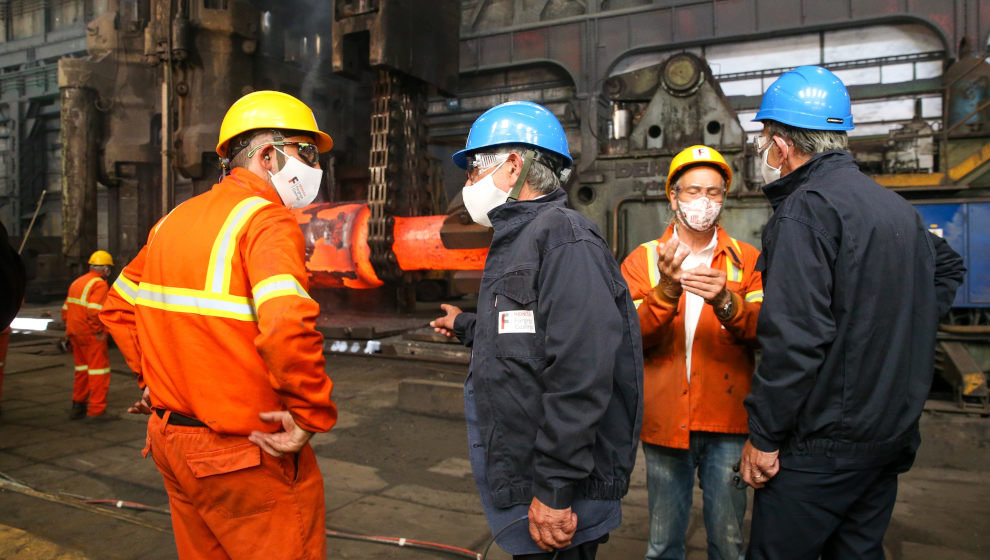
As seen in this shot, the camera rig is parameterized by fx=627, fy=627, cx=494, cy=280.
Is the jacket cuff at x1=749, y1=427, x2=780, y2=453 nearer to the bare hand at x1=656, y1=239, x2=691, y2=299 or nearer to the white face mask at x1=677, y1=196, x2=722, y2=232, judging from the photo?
the bare hand at x1=656, y1=239, x2=691, y2=299

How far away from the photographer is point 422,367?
776 cm

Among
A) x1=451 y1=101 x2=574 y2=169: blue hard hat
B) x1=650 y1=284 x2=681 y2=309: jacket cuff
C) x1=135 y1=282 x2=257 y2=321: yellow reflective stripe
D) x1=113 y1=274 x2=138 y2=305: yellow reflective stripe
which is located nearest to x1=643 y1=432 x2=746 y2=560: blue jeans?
x1=650 y1=284 x2=681 y2=309: jacket cuff

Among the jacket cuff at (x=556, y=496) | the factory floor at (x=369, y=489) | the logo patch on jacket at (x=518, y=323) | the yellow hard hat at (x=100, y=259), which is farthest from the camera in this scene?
the yellow hard hat at (x=100, y=259)

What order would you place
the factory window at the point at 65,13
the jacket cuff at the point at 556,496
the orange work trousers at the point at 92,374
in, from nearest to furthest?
the jacket cuff at the point at 556,496 → the orange work trousers at the point at 92,374 → the factory window at the point at 65,13

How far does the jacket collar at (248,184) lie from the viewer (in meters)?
1.99

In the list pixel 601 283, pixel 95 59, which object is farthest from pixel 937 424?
pixel 95 59

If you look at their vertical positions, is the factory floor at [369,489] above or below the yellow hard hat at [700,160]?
below

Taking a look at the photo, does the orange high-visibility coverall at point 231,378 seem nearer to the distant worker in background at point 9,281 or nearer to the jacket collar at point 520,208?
the jacket collar at point 520,208

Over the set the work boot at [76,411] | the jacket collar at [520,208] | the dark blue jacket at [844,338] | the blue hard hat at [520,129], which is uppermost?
the blue hard hat at [520,129]

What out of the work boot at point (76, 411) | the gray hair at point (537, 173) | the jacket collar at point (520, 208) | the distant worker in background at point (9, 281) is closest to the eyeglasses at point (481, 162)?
the gray hair at point (537, 173)

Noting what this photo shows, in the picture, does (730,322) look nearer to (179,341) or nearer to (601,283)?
(601,283)

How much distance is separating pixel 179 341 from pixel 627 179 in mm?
6975

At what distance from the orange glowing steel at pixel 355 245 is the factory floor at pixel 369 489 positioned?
1.32 metres

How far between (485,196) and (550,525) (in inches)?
38.0
